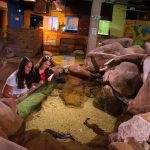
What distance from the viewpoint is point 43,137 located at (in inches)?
159

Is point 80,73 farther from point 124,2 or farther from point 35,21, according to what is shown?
point 35,21

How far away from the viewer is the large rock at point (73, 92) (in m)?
6.92

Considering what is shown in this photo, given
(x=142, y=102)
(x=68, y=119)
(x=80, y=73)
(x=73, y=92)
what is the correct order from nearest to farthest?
1. (x=142, y=102)
2. (x=68, y=119)
3. (x=73, y=92)
4. (x=80, y=73)

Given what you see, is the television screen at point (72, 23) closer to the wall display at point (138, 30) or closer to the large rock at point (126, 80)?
the wall display at point (138, 30)

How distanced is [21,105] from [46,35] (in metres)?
14.6

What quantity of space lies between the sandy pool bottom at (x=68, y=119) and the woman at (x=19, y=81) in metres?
0.64

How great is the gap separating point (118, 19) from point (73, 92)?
1277 cm

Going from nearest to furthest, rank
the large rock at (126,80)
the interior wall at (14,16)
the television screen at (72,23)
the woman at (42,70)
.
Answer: the large rock at (126,80), the woman at (42,70), the interior wall at (14,16), the television screen at (72,23)

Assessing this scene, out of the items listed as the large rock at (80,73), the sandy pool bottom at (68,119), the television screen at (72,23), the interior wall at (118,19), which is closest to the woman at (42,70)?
the sandy pool bottom at (68,119)

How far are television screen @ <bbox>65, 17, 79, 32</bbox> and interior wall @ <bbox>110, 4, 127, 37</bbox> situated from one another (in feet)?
9.59

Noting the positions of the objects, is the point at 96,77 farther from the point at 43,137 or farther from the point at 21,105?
the point at 43,137

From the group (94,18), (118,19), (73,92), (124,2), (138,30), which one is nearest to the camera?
(73,92)

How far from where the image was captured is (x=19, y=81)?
584 centimetres

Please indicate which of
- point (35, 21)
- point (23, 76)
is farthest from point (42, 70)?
point (35, 21)
